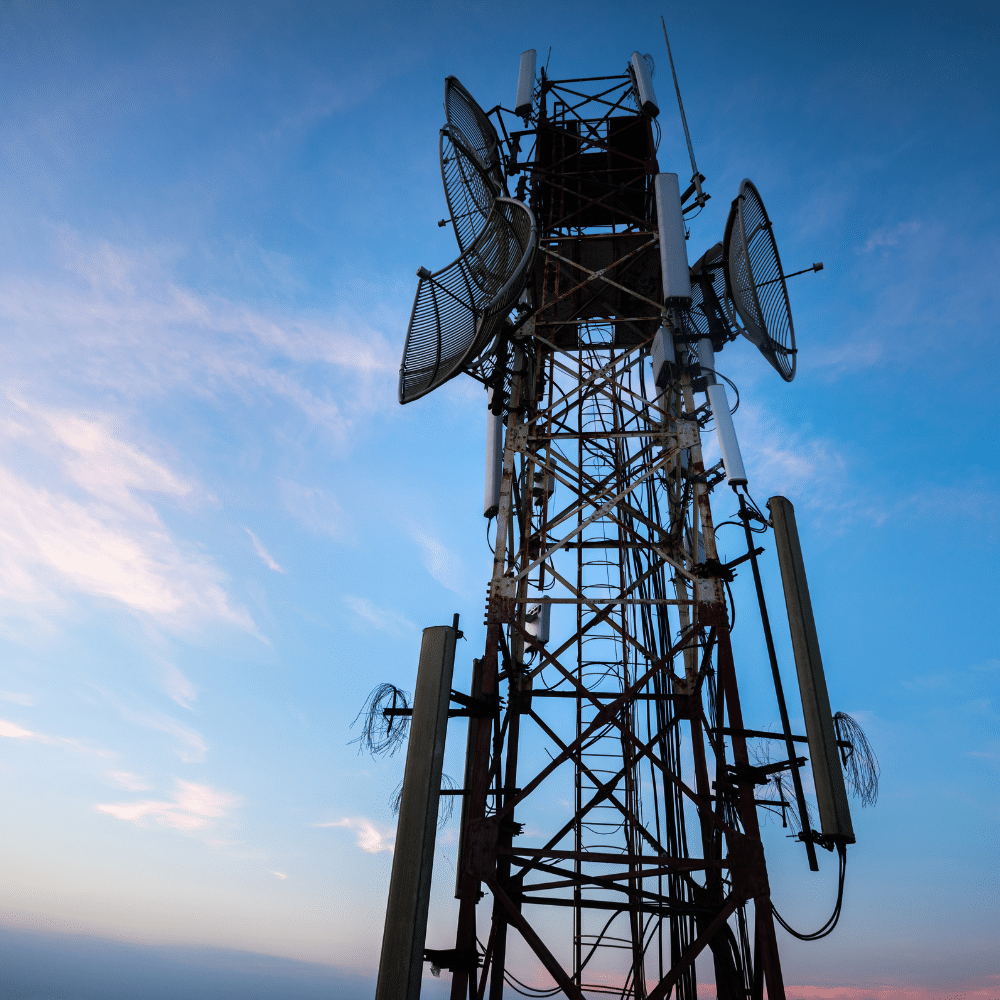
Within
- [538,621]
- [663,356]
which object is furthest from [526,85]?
[538,621]

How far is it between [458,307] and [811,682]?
23.5ft

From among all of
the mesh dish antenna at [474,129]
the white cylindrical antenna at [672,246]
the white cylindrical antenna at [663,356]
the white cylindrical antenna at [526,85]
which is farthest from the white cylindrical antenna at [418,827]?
the white cylindrical antenna at [526,85]

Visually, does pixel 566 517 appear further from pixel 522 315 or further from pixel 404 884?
pixel 404 884

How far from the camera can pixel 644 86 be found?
1367 cm

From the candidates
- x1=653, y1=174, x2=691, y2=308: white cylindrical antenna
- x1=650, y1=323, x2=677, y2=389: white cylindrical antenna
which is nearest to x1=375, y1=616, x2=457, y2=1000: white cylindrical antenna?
x1=650, y1=323, x2=677, y2=389: white cylindrical antenna

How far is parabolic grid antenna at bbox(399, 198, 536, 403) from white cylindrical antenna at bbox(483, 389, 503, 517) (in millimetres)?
1510

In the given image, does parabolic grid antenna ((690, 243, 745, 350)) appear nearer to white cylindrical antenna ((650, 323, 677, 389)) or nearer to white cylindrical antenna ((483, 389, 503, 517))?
white cylindrical antenna ((650, 323, 677, 389))

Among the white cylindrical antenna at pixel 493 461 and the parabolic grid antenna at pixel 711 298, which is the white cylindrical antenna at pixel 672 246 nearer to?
the parabolic grid antenna at pixel 711 298

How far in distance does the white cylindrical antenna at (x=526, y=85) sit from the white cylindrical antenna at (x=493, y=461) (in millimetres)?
5598

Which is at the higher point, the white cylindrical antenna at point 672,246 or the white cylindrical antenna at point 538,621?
the white cylindrical antenna at point 672,246

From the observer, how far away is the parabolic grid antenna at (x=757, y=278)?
10.3 m

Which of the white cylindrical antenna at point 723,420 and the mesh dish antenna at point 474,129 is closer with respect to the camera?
the white cylindrical antenna at point 723,420

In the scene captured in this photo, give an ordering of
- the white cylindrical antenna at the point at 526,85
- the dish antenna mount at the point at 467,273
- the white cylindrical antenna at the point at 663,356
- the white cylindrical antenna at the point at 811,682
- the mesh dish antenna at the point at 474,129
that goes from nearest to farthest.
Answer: the white cylindrical antenna at the point at 811,682 → the dish antenna mount at the point at 467,273 → the white cylindrical antenna at the point at 663,356 → the mesh dish antenna at the point at 474,129 → the white cylindrical antenna at the point at 526,85

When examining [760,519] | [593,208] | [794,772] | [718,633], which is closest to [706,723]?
[718,633]
